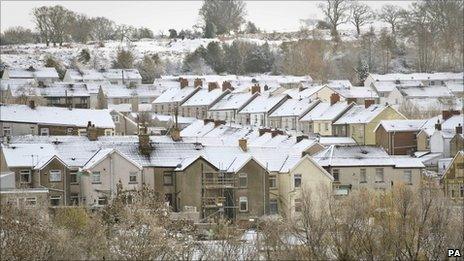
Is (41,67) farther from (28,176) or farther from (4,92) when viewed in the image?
(28,176)

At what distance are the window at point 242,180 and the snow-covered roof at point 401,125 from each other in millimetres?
19296

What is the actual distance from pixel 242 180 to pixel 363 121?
22.4 meters

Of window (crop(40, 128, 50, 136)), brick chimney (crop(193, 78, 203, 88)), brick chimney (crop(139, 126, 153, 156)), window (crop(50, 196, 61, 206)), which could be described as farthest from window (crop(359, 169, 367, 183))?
brick chimney (crop(193, 78, 203, 88))

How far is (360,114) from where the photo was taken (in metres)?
78.2

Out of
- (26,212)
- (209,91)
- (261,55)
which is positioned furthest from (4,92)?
(26,212)

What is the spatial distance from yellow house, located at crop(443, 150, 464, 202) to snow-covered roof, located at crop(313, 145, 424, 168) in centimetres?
276

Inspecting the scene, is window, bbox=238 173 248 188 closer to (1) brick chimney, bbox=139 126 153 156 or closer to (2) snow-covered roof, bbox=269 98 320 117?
(1) brick chimney, bbox=139 126 153 156

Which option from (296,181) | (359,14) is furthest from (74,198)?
(359,14)

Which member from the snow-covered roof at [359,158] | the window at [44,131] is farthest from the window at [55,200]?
the window at [44,131]

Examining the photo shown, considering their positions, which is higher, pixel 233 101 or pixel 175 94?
pixel 175 94

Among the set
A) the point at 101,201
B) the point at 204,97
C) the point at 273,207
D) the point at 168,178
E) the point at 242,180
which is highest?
the point at 204,97

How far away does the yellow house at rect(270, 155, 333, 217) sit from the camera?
55.0 metres

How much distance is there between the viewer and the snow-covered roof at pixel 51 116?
231ft

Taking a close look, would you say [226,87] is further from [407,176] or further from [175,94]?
[407,176]
